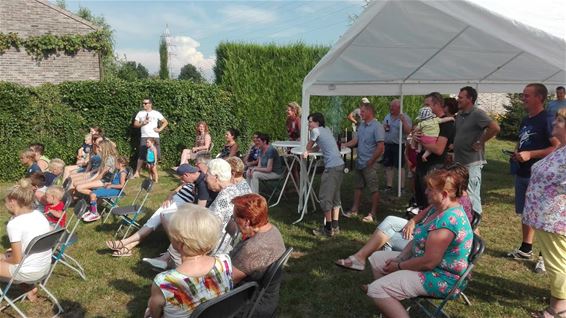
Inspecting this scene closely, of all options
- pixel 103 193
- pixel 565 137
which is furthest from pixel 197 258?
pixel 103 193

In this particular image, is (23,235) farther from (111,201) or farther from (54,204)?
(111,201)

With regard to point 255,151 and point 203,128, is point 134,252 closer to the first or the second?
point 255,151

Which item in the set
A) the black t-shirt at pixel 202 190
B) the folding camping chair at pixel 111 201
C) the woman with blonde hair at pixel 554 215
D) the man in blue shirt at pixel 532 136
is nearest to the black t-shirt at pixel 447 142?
the man in blue shirt at pixel 532 136

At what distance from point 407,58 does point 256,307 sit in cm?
475

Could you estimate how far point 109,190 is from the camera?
18.8 ft

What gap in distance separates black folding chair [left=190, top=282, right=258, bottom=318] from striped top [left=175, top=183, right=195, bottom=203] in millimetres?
2534

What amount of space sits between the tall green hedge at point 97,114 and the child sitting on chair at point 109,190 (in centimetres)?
347

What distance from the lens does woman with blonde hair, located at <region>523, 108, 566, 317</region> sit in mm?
2764

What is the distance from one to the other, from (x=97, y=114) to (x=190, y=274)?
805 centimetres

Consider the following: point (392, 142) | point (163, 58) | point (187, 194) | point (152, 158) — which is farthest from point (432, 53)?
point (163, 58)

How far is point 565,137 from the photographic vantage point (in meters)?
2.74

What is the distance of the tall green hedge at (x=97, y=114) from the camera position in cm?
817

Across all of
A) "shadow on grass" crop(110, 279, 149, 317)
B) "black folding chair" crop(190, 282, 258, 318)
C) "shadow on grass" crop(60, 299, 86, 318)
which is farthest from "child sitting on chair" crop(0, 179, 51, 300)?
"black folding chair" crop(190, 282, 258, 318)

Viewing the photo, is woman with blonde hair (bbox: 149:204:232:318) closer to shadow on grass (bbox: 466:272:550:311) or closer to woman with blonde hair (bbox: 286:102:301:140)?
shadow on grass (bbox: 466:272:550:311)
